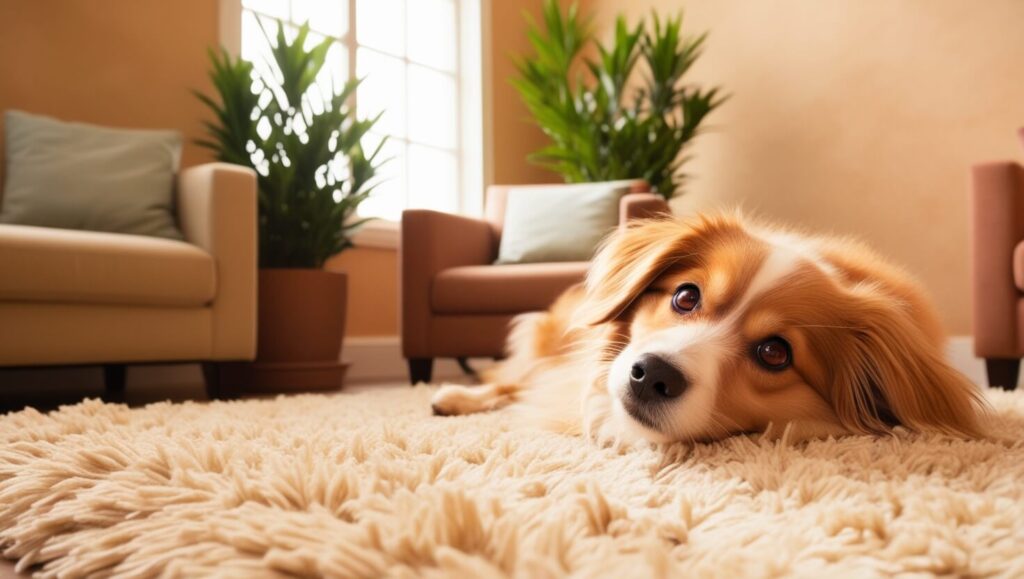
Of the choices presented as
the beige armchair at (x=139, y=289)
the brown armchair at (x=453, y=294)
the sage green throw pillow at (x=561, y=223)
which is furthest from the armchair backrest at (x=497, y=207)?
the beige armchair at (x=139, y=289)

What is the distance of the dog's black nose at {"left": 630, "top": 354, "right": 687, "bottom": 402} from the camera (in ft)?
3.31

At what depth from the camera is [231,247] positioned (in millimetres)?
2586

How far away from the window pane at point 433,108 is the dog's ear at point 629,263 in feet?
13.0

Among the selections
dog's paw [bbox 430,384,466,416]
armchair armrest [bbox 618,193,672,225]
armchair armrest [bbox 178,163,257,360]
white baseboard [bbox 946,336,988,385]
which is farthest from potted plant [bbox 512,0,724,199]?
dog's paw [bbox 430,384,466,416]

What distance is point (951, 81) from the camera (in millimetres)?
3695

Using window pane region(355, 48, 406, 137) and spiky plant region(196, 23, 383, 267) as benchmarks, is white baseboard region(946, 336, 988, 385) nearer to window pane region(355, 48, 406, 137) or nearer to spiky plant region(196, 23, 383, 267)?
spiky plant region(196, 23, 383, 267)

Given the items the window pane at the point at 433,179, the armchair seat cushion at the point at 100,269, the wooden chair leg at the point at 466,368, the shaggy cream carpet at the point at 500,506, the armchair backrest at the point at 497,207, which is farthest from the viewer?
the window pane at the point at 433,179

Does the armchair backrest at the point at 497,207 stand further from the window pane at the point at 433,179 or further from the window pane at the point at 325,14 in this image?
the window pane at the point at 325,14

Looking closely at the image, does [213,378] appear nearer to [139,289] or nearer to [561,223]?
[139,289]

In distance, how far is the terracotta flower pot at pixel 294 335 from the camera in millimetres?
2975

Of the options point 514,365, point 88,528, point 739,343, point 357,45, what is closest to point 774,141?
point 357,45

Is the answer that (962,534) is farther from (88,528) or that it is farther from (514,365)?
(514,365)

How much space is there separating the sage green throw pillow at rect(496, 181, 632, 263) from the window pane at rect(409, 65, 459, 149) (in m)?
1.83

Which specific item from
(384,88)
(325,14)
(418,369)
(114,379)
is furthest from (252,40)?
(418,369)
